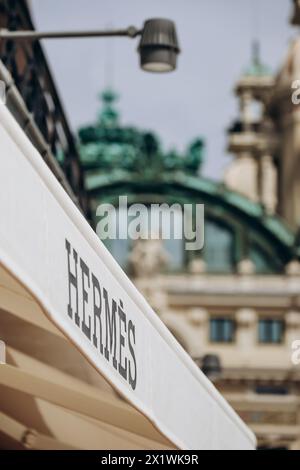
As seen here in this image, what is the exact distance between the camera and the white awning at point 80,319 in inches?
328

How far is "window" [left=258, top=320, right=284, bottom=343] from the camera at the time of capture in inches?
2267

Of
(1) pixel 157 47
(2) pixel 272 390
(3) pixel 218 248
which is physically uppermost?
(3) pixel 218 248

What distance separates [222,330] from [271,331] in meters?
1.78

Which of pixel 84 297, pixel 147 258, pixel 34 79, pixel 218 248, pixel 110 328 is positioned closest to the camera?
pixel 84 297

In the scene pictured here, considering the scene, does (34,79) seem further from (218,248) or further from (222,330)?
(218,248)

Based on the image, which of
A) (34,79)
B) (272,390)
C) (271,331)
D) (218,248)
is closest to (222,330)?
(271,331)

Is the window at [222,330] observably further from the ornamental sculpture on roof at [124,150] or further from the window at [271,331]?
the ornamental sculpture on roof at [124,150]

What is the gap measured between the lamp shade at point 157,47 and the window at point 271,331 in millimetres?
43272

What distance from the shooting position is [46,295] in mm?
8516

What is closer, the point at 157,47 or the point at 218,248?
the point at 157,47

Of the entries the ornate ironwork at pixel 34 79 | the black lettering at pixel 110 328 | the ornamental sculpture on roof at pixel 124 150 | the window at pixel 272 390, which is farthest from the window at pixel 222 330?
the black lettering at pixel 110 328

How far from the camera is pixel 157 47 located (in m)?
14.6

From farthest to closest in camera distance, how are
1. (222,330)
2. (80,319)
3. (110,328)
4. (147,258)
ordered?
(147,258), (222,330), (110,328), (80,319)

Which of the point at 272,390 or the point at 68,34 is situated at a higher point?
the point at 272,390
